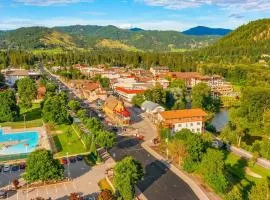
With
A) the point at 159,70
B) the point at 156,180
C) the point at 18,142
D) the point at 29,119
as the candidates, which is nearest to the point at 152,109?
the point at 29,119

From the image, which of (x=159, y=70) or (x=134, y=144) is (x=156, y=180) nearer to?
(x=134, y=144)

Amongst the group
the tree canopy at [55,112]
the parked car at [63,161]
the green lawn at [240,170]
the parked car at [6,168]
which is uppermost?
the tree canopy at [55,112]

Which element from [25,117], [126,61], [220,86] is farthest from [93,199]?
[126,61]

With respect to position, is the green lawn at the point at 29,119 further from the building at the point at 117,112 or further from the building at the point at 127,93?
the building at the point at 127,93

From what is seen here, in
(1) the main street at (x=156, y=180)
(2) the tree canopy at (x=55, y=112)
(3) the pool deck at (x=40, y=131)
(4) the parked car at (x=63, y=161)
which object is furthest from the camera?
Result: (2) the tree canopy at (x=55, y=112)

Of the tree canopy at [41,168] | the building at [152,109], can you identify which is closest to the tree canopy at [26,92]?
the building at [152,109]
